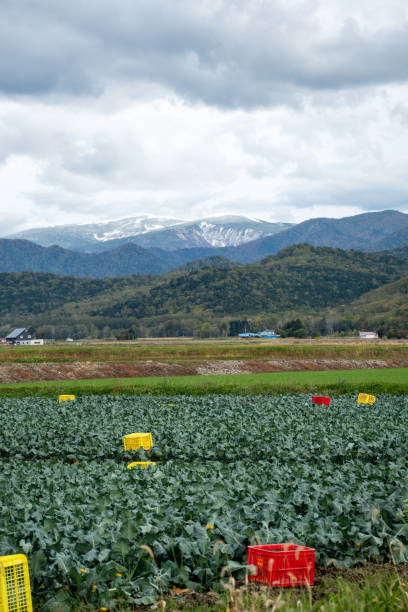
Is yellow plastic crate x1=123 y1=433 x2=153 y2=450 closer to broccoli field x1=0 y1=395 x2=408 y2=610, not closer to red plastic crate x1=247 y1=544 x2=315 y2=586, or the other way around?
broccoli field x1=0 y1=395 x2=408 y2=610

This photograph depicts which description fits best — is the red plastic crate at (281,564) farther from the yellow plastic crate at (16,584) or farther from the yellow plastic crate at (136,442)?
the yellow plastic crate at (136,442)

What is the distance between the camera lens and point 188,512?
8930 millimetres

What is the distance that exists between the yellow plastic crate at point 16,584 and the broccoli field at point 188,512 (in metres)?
0.36

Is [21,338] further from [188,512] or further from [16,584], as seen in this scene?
[16,584]

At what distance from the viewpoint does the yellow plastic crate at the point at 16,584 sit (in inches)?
251

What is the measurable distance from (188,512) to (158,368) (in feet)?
174

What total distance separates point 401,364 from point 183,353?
27.2 meters

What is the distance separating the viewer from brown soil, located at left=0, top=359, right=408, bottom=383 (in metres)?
55.9

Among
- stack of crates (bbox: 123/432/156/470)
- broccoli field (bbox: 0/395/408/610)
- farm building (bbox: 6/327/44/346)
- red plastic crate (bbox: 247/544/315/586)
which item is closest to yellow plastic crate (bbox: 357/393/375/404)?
broccoli field (bbox: 0/395/408/610)

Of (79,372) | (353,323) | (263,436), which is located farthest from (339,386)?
(353,323)

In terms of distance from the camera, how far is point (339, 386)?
134 ft

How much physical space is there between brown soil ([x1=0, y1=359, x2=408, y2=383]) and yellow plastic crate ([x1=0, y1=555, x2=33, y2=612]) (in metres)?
49.3

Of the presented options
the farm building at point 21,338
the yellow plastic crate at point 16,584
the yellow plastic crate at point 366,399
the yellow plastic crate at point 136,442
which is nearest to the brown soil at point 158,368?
the yellow plastic crate at point 366,399

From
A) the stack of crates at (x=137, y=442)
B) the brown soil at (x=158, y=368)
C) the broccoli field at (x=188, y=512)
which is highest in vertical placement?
the broccoli field at (x=188, y=512)
